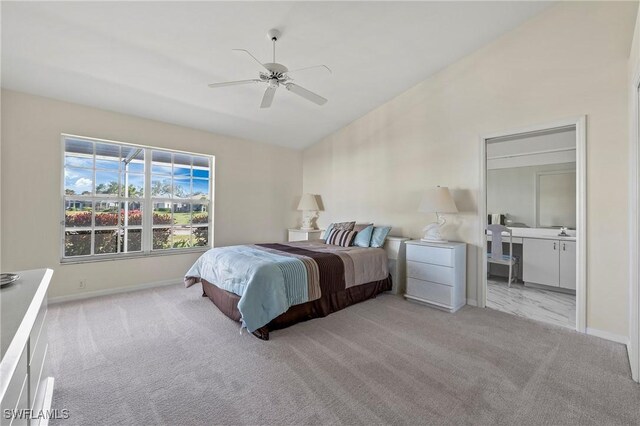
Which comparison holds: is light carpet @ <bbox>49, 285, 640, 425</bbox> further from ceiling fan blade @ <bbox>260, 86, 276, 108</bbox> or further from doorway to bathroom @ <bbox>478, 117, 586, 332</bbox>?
ceiling fan blade @ <bbox>260, 86, 276, 108</bbox>

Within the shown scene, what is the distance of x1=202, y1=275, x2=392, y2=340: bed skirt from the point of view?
9.44ft

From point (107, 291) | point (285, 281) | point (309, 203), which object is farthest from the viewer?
point (309, 203)

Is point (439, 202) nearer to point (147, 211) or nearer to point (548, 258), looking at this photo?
point (548, 258)

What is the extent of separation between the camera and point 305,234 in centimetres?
555

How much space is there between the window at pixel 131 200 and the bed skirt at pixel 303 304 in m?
1.40

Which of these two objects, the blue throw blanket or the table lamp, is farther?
the table lamp

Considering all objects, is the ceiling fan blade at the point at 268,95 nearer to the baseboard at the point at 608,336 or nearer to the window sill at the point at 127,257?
the window sill at the point at 127,257

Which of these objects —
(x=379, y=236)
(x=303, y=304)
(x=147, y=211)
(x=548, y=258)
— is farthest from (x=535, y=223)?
(x=147, y=211)

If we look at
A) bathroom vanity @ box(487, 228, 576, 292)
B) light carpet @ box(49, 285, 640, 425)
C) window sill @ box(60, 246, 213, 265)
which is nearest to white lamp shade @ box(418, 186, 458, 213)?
light carpet @ box(49, 285, 640, 425)

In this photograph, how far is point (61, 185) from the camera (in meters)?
3.62

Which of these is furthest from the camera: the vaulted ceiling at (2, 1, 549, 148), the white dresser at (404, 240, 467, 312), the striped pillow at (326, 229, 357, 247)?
the striped pillow at (326, 229, 357, 247)

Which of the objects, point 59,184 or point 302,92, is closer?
point 302,92

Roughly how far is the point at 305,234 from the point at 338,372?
11.6ft

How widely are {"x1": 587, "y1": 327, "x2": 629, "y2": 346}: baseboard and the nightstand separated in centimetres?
404
